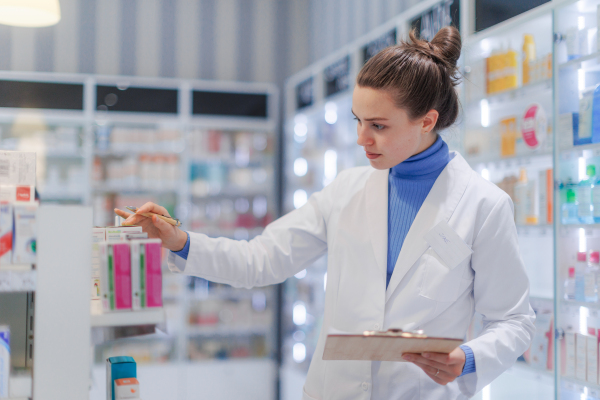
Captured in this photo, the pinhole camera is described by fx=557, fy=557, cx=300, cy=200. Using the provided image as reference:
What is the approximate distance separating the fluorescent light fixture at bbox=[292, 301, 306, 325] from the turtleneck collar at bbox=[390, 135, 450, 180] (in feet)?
11.7

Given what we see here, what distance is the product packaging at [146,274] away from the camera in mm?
1239

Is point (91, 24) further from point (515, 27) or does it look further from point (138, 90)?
point (515, 27)

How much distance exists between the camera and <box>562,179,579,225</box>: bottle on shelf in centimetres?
252

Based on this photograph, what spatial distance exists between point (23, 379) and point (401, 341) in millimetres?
908

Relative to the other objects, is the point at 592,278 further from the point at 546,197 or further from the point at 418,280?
the point at 418,280

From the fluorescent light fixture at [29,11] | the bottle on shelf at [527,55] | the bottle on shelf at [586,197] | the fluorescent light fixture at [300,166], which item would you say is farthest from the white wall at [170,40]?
the bottle on shelf at [586,197]

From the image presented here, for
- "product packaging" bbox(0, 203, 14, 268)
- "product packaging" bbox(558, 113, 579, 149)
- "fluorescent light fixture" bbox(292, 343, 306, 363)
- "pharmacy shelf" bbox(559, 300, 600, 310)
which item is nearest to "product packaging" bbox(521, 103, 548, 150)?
"product packaging" bbox(558, 113, 579, 149)

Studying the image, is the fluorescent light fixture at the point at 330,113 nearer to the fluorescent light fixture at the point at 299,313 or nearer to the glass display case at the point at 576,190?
the fluorescent light fixture at the point at 299,313

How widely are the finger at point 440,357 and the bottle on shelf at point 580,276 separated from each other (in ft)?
4.51

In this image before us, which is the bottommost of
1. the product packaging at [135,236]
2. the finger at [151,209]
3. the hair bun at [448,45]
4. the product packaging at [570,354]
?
the product packaging at [570,354]

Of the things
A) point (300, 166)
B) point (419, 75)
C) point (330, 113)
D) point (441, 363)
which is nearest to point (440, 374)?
point (441, 363)

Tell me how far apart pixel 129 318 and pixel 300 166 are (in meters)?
4.30

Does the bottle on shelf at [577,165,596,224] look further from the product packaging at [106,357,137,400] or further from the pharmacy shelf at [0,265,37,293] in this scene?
the pharmacy shelf at [0,265,37,293]

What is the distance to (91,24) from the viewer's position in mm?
5730
